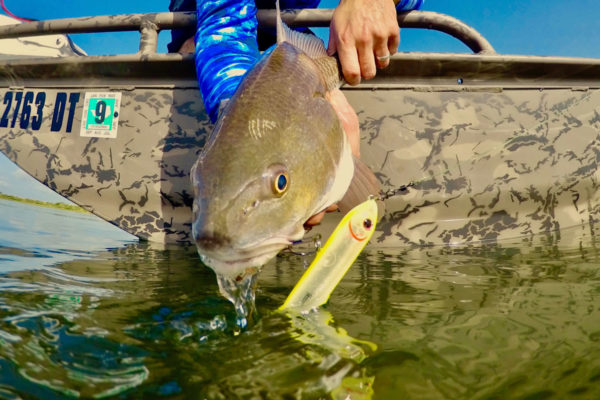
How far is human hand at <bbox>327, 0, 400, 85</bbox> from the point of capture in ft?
7.30

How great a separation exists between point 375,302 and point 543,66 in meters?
2.85

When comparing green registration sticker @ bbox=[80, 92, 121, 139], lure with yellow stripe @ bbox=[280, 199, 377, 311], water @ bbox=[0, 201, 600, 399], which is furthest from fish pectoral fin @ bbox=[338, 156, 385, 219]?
green registration sticker @ bbox=[80, 92, 121, 139]

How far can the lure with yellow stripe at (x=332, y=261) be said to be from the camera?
174cm

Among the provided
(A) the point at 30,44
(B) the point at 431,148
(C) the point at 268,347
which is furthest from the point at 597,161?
(A) the point at 30,44

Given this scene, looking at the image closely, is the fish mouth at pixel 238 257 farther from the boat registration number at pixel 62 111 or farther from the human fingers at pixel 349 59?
the boat registration number at pixel 62 111

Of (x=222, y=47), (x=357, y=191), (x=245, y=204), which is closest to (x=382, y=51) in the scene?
(x=357, y=191)

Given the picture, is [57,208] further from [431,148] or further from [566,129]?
[566,129]

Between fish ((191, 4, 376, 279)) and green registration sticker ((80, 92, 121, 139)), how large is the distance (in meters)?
2.27

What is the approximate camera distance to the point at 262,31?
4000 mm

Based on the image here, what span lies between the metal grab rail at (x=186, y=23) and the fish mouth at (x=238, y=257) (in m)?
2.68

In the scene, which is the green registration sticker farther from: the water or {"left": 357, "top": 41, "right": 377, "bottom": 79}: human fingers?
{"left": 357, "top": 41, "right": 377, "bottom": 79}: human fingers

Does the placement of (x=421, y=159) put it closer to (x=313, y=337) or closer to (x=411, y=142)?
(x=411, y=142)

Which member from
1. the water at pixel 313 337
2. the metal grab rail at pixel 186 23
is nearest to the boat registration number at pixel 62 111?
the metal grab rail at pixel 186 23

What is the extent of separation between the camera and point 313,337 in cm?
139
